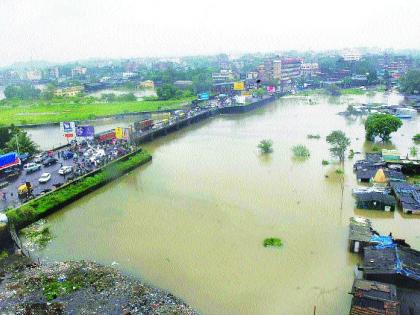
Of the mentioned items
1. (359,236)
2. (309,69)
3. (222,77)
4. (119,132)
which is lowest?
(359,236)

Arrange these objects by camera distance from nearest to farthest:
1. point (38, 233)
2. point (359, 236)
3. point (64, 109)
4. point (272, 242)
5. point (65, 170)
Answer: point (359, 236)
point (272, 242)
point (38, 233)
point (65, 170)
point (64, 109)

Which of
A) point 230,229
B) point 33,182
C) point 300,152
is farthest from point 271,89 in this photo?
point 230,229

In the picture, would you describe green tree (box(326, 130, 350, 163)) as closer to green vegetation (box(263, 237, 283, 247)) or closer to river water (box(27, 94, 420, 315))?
river water (box(27, 94, 420, 315))

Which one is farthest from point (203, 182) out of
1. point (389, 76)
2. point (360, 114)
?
point (389, 76)

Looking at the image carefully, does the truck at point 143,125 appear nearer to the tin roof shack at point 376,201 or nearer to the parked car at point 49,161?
the parked car at point 49,161

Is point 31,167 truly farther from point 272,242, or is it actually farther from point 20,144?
point 272,242

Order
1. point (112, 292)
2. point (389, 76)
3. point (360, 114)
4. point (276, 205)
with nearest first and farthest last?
point (112, 292), point (276, 205), point (360, 114), point (389, 76)

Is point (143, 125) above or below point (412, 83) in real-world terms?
below

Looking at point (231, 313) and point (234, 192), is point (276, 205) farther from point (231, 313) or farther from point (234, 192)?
point (231, 313)
